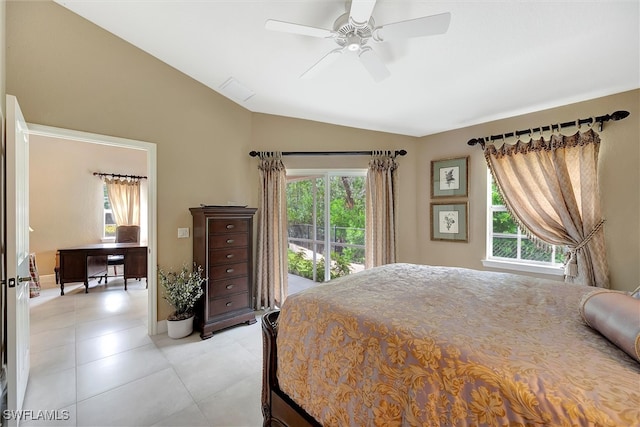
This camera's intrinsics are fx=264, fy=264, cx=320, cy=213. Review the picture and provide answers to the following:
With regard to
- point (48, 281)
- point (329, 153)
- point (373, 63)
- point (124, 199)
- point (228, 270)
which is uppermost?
point (373, 63)

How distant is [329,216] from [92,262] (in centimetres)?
412

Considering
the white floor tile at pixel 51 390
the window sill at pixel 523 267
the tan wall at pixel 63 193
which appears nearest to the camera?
the white floor tile at pixel 51 390

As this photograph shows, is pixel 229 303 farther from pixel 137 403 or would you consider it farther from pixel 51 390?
pixel 51 390

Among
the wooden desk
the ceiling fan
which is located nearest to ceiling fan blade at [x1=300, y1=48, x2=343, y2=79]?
the ceiling fan

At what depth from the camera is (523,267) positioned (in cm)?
294

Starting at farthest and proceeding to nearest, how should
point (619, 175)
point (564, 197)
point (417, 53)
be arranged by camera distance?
point (564, 197)
point (619, 175)
point (417, 53)

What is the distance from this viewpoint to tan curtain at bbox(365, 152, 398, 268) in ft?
11.5

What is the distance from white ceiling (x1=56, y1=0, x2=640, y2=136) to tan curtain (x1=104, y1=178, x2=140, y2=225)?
3.79 meters

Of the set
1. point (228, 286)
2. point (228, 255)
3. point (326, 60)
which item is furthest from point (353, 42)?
point (228, 286)

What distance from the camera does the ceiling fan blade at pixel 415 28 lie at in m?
1.45

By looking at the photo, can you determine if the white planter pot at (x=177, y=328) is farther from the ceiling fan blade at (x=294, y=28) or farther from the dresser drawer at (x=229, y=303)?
the ceiling fan blade at (x=294, y=28)

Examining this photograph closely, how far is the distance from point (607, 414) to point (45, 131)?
12.1ft

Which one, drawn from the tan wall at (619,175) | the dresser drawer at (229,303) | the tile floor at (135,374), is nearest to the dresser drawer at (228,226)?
the dresser drawer at (229,303)

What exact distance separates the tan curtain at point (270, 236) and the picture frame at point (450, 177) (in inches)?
80.9
